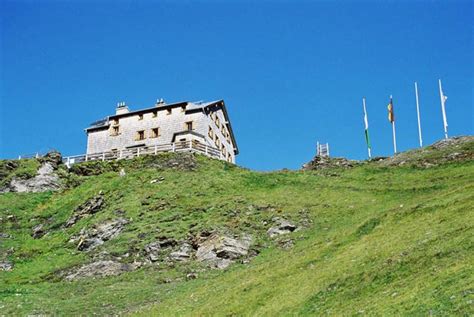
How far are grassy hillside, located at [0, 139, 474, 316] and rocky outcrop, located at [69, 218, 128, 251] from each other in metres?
0.77

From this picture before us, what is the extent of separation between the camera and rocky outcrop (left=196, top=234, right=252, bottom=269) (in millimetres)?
43781

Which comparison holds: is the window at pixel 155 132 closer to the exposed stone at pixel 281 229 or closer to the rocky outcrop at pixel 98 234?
the rocky outcrop at pixel 98 234

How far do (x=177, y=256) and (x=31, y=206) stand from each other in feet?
89.0

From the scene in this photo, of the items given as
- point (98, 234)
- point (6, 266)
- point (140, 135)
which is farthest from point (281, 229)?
point (140, 135)

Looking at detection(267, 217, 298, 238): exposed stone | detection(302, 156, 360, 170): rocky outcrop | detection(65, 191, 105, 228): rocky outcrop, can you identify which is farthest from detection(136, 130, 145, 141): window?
detection(267, 217, 298, 238): exposed stone

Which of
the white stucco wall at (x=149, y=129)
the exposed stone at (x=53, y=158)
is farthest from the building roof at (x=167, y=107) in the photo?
the exposed stone at (x=53, y=158)

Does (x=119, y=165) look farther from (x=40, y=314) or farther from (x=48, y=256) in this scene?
(x=40, y=314)

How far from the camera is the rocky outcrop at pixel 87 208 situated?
2324 inches

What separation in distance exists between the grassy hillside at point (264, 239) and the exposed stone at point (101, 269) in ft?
2.60

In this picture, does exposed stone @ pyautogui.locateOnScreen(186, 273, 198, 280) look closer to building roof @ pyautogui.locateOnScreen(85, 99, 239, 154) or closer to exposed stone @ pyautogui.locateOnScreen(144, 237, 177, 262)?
exposed stone @ pyautogui.locateOnScreen(144, 237, 177, 262)

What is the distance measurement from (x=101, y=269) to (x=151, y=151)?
125 ft

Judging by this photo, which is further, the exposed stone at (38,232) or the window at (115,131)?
the window at (115,131)

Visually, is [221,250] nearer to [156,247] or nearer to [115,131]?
[156,247]

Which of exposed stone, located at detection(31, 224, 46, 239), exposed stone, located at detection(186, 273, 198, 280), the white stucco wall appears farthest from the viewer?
the white stucco wall
